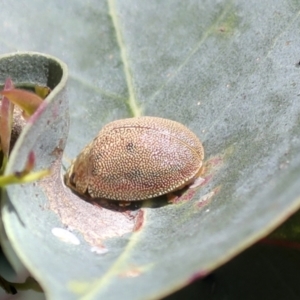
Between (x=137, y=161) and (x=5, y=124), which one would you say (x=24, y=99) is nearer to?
(x=5, y=124)

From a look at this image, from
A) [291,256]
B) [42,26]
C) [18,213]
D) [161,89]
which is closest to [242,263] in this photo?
[291,256]

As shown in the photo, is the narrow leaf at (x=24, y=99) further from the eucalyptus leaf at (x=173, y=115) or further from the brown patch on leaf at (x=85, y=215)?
the brown patch on leaf at (x=85, y=215)

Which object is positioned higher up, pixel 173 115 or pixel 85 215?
pixel 173 115

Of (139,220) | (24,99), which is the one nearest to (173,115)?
(139,220)

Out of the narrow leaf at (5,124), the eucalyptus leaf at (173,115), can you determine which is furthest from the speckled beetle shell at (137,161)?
the narrow leaf at (5,124)

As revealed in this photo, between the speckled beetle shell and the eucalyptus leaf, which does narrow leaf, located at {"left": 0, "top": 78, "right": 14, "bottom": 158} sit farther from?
the speckled beetle shell

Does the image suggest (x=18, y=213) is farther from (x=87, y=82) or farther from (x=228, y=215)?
(x=87, y=82)
